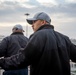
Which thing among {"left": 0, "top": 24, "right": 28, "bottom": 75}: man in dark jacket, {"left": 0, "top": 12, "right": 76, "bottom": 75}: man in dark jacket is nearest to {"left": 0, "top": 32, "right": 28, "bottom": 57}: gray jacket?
{"left": 0, "top": 24, "right": 28, "bottom": 75}: man in dark jacket

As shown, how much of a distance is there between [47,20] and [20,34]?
125 inches

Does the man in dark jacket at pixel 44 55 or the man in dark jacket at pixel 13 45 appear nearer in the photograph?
the man in dark jacket at pixel 44 55

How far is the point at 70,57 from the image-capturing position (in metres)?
4.64

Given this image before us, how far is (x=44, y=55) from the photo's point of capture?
4160 mm

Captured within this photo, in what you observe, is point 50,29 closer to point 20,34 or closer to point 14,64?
point 14,64

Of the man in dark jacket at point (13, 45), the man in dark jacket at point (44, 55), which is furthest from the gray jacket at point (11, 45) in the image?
the man in dark jacket at point (44, 55)

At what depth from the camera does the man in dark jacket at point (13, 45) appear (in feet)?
23.5

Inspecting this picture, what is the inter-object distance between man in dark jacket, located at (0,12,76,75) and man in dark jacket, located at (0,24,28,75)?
2.82 m

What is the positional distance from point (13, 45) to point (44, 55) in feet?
Answer: 10.4

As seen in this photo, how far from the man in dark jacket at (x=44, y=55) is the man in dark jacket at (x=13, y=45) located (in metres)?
2.82

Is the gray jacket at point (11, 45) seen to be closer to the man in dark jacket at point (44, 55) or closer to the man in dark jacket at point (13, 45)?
the man in dark jacket at point (13, 45)

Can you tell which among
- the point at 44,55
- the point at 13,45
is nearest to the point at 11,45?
the point at 13,45

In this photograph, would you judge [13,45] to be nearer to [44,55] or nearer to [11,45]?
[11,45]

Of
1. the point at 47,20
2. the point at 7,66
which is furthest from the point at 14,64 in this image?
the point at 47,20
